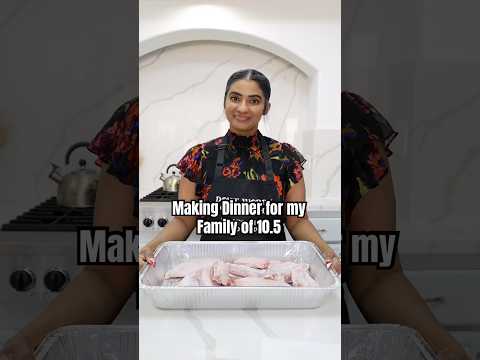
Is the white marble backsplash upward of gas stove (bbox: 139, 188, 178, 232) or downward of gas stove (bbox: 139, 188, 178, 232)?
upward

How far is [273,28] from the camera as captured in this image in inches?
28.3

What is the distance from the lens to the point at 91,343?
2.47 feet

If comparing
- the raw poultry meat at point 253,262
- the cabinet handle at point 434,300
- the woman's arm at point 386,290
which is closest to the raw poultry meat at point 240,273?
the raw poultry meat at point 253,262

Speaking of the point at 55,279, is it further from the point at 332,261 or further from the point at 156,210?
the point at 332,261

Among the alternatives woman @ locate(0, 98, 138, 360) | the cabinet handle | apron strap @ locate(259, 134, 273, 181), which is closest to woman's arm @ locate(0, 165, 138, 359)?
woman @ locate(0, 98, 138, 360)

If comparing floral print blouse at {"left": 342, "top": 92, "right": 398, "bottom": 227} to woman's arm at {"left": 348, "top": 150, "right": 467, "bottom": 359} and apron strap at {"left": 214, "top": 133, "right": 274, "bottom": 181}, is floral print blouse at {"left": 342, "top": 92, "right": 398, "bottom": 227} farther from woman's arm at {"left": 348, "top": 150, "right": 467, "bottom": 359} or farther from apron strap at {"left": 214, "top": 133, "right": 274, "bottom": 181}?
apron strap at {"left": 214, "top": 133, "right": 274, "bottom": 181}

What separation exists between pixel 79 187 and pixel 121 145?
0.09 m

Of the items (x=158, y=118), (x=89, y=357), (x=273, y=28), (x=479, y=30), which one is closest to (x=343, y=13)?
(x=273, y=28)

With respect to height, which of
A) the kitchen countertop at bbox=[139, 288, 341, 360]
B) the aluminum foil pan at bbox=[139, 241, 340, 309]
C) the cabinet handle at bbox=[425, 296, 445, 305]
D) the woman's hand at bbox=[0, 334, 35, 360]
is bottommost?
the woman's hand at bbox=[0, 334, 35, 360]

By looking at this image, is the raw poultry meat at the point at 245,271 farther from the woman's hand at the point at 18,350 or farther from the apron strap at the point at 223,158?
the woman's hand at the point at 18,350

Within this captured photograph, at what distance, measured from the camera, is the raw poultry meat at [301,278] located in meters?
0.72

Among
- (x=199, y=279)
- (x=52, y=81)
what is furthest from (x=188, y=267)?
(x=52, y=81)

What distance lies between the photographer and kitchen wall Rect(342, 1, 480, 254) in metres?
0.74

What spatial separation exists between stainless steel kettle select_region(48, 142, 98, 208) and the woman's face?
24 cm
